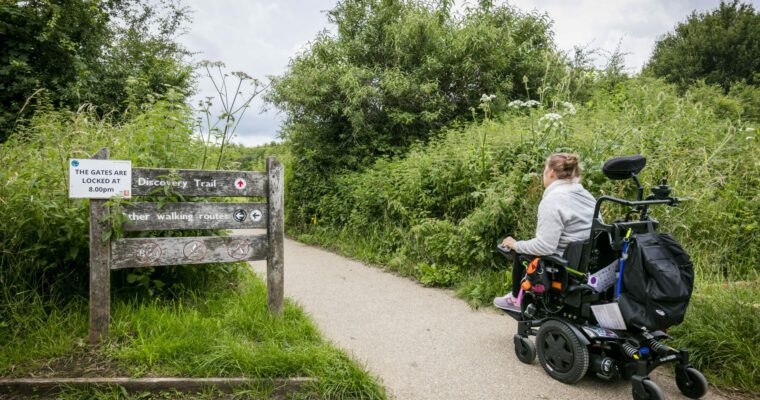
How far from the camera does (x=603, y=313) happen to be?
10.3 ft

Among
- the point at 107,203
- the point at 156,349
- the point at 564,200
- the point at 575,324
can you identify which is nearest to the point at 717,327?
the point at 575,324

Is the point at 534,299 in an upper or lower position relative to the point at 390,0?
lower

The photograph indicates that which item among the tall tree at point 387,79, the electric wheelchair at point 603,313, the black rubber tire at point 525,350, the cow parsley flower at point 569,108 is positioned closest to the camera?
the electric wheelchair at point 603,313

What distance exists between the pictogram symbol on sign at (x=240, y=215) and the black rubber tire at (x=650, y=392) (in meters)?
3.56

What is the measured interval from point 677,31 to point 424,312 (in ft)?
119

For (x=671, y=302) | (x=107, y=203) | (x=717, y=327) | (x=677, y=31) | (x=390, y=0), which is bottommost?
(x=717, y=327)

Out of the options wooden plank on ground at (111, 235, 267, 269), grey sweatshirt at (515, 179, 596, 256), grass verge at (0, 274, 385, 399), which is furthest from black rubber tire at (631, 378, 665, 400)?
wooden plank on ground at (111, 235, 267, 269)

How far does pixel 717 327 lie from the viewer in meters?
3.44

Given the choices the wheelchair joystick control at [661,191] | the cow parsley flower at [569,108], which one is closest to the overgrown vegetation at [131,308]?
the wheelchair joystick control at [661,191]

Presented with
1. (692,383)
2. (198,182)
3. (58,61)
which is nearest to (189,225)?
(198,182)

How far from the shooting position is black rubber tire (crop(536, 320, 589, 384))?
3.19 metres

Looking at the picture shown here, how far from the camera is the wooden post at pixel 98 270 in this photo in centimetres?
362

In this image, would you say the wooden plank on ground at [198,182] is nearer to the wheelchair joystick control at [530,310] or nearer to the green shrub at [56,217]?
the green shrub at [56,217]

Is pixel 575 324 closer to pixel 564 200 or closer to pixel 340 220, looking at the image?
pixel 564 200
